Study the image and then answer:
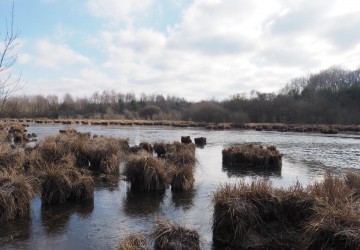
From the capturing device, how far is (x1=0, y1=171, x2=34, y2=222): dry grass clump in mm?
9156

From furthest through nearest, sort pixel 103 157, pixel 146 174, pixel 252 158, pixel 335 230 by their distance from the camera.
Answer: pixel 252 158, pixel 103 157, pixel 146 174, pixel 335 230

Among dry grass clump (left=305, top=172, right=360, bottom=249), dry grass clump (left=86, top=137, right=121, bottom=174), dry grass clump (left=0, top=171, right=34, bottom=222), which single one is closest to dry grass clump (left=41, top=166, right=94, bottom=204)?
dry grass clump (left=0, top=171, right=34, bottom=222)

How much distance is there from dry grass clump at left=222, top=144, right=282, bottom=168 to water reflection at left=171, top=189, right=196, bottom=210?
796 cm

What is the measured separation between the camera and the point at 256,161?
20.3 m

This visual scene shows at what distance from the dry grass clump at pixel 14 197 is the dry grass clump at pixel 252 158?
12.7m

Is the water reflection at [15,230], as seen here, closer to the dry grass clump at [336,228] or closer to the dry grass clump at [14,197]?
the dry grass clump at [14,197]

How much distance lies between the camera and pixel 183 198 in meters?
12.1

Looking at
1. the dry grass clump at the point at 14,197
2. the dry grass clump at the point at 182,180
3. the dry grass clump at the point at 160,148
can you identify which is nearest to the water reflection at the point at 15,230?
the dry grass clump at the point at 14,197

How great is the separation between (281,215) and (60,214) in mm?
6012

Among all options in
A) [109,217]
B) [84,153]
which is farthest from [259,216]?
[84,153]

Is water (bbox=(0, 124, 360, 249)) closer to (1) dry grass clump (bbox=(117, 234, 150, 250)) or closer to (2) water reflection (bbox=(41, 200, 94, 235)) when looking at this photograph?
(2) water reflection (bbox=(41, 200, 94, 235))

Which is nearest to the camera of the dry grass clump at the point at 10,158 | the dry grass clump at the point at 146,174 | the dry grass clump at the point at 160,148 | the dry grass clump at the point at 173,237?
the dry grass clump at the point at 173,237

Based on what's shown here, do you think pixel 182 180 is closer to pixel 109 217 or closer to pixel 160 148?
pixel 109 217

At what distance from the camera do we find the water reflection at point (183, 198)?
1129 cm
